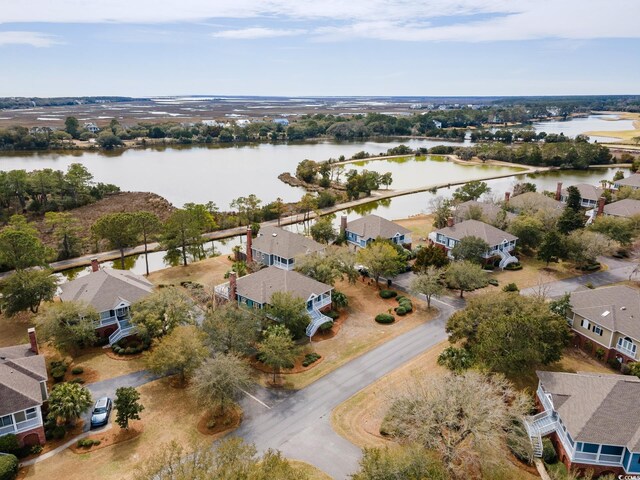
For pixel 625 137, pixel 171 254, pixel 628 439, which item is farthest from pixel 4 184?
pixel 625 137

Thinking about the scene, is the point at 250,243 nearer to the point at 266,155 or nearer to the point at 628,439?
the point at 628,439

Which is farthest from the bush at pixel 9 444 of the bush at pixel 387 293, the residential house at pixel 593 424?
the bush at pixel 387 293

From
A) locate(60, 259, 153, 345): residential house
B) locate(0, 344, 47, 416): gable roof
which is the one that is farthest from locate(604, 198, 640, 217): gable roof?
locate(0, 344, 47, 416): gable roof

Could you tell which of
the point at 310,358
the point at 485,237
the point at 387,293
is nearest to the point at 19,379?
the point at 310,358

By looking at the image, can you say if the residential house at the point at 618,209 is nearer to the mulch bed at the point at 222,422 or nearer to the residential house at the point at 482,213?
the residential house at the point at 482,213

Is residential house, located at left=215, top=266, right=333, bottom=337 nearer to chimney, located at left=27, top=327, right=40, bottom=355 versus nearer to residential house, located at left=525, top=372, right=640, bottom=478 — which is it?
chimney, located at left=27, top=327, right=40, bottom=355

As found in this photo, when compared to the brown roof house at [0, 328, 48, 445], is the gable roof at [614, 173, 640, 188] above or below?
above
